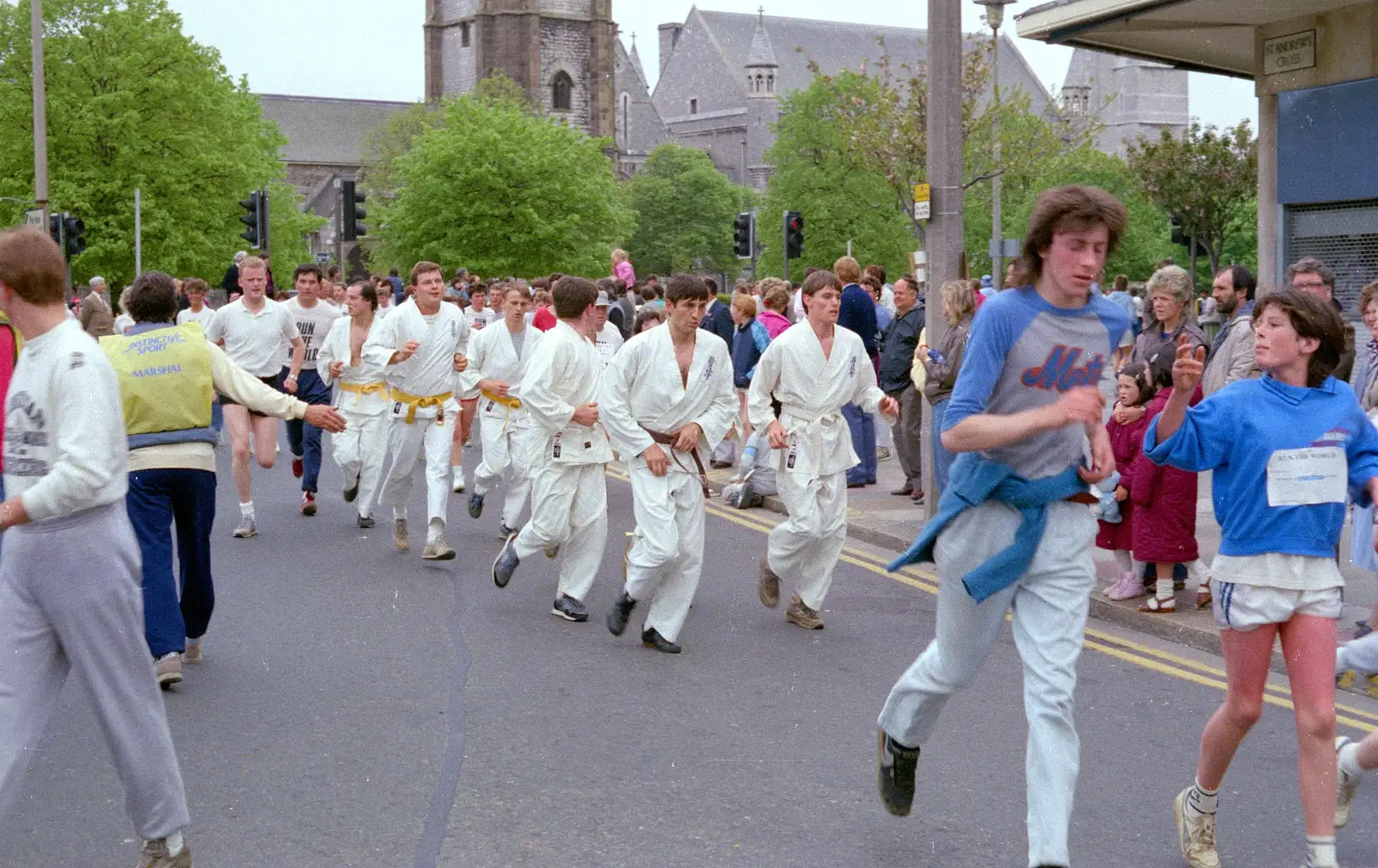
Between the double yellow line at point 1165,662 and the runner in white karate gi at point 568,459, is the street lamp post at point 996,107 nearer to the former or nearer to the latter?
the double yellow line at point 1165,662

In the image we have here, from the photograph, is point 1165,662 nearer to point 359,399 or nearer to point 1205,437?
point 1205,437

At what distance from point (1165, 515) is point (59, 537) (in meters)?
6.04

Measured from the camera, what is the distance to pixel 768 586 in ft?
29.7

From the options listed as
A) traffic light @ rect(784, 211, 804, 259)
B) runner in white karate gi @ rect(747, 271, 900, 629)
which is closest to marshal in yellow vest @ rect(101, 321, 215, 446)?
runner in white karate gi @ rect(747, 271, 900, 629)

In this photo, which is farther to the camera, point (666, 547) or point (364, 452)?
point (364, 452)

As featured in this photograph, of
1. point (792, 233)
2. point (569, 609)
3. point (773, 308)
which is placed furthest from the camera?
point (792, 233)

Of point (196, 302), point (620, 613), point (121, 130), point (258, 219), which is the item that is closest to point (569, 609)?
point (620, 613)

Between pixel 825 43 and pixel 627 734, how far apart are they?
11358cm

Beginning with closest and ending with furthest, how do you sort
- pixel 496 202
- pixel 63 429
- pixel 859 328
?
1. pixel 63 429
2. pixel 859 328
3. pixel 496 202

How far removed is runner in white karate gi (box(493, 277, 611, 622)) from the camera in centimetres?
904

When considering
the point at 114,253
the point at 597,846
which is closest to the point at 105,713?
the point at 597,846

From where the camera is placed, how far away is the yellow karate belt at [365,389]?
12.4 metres

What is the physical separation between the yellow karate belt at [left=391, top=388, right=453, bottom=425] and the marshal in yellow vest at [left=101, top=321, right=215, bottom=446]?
4368 mm

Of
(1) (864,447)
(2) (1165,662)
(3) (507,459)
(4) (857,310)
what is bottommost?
(2) (1165,662)
